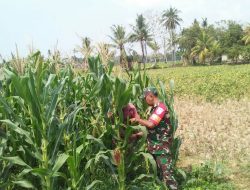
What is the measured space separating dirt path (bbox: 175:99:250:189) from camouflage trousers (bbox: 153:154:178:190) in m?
1.02

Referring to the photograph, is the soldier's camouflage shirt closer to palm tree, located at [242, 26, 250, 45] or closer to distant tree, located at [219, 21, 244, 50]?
palm tree, located at [242, 26, 250, 45]

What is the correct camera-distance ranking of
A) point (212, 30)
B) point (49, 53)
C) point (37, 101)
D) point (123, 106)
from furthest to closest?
point (212, 30), point (49, 53), point (123, 106), point (37, 101)

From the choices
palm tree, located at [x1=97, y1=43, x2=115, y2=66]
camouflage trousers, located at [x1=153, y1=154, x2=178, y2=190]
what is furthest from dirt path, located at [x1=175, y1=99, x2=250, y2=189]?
palm tree, located at [x1=97, y1=43, x2=115, y2=66]

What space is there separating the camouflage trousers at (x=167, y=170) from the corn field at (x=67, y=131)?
108 millimetres

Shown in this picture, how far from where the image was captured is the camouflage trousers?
481 centimetres

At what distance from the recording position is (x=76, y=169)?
13.5 ft

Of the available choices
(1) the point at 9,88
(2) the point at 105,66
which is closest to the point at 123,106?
(2) the point at 105,66

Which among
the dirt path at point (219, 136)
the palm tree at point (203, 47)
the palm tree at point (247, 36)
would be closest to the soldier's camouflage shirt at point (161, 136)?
the dirt path at point (219, 136)

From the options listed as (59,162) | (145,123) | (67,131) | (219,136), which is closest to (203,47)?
(219,136)

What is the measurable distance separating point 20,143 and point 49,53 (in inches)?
57.1

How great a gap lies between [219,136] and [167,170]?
2943mm

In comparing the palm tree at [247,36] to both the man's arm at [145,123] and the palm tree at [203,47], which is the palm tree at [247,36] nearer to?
the palm tree at [203,47]

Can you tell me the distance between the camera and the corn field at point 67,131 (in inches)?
154

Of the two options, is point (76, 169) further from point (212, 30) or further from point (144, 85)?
point (212, 30)
